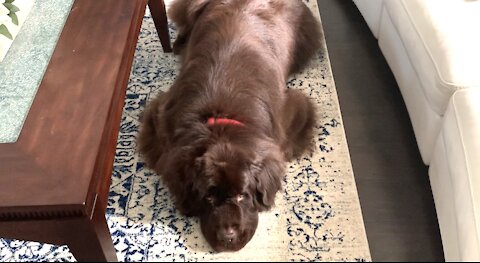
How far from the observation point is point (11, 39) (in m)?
1.51

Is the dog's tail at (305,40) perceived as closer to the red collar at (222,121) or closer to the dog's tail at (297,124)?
the dog's tail at (297,124)

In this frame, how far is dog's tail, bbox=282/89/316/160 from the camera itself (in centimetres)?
175

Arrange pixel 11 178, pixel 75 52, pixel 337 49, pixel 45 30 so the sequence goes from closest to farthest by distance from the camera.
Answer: pixel 11 178 → pixel 75 52 → pixel 45 30 → pixel 337 49

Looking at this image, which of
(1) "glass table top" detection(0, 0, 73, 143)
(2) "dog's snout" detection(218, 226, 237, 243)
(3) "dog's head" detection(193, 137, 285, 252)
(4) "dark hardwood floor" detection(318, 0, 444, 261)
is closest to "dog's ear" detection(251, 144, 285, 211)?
(3) "dog's head" detection(193, 137, 285, 252)

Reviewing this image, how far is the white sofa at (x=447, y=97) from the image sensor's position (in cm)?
122

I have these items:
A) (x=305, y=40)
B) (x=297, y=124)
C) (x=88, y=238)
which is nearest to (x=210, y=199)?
(x=88, y=238)

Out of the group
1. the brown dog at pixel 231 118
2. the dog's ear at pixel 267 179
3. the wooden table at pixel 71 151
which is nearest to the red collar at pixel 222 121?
the brown dog at pixel 231 118

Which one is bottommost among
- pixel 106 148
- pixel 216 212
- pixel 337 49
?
pixel 337 49

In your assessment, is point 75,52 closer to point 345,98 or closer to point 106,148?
point 106,148

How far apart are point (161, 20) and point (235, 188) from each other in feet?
3.39

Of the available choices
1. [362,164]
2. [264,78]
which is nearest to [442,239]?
[362,164]

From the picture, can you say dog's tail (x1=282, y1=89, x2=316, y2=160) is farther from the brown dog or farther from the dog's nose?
the dog's nose

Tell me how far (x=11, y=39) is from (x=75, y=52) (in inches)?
8.0

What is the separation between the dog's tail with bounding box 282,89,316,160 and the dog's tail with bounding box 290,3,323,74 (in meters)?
0.22
